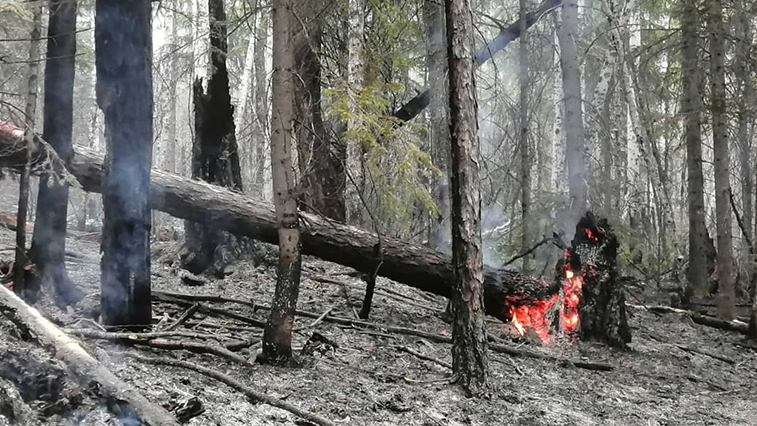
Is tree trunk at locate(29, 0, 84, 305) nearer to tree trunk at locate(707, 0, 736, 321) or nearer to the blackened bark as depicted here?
the blackened bark

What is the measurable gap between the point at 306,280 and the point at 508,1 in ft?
42.1

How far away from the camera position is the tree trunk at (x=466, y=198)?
522 cm

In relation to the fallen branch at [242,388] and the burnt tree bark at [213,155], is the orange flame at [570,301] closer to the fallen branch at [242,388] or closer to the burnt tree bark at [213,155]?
the fallen branch at [242,388]

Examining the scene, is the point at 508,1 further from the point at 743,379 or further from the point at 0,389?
the point at 0,389

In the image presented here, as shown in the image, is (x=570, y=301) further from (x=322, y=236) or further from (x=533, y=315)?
(x=322, y=236)

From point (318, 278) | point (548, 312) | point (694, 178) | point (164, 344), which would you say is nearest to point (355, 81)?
point (318, 278)

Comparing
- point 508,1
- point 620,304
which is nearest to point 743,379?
point 620,304

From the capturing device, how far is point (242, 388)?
423cm

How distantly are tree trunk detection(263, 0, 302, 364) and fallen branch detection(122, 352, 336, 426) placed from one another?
0.79m

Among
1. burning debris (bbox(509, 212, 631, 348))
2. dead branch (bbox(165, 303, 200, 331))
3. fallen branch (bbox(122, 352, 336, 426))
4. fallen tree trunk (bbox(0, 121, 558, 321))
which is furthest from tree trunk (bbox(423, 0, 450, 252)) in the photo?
fallen branch (bbox(122, 352, 336, 426))

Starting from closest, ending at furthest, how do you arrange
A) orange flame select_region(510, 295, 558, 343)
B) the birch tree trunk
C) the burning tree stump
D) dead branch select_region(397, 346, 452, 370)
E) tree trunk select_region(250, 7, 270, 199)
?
tree trunk select_region(250, 7, 270, 199), dead branch select_region(397, 346, 452, 370), the burning tree stump, orange flame select_region(510, 295, 558, 343), the birch tree trunk

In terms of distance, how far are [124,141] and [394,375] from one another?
11.1 feet

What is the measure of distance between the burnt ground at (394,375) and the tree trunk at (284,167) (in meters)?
0.69

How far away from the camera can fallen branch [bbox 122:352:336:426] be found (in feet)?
13.1
